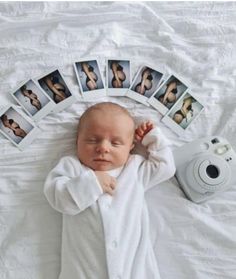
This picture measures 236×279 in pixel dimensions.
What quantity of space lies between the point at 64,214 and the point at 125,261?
20 cm

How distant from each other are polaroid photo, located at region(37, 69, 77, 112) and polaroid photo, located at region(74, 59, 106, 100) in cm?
4

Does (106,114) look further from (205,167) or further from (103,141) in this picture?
(205,167)

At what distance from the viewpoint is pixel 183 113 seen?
1346 mm

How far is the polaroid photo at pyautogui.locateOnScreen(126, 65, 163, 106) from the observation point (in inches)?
53.1

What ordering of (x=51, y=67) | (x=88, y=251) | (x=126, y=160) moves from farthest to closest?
(x=51, y=67)
(x=126, y=160)
(x=88, y=251)

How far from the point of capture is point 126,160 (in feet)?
4.11

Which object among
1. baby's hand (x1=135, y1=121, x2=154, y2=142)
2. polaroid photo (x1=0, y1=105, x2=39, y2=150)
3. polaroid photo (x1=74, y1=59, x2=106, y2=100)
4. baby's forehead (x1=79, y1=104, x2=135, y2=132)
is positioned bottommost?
polaroid photo (x1=0, y1=105, x2=39, y2=150)

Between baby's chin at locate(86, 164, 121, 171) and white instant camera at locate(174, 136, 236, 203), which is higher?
white instant camera at locate(174, 136, 236, 203)

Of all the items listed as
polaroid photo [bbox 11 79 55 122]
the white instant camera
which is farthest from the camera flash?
polaroid photo [bbox 11 79 55 122]

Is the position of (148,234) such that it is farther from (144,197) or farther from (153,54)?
(153,54)

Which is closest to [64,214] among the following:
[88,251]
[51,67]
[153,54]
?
[88,251]

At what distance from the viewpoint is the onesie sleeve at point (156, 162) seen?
1.24 m

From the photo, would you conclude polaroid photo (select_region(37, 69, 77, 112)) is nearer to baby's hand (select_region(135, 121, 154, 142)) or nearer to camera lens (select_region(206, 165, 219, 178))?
baby's hand (select_region(135, 121, 154, 142))

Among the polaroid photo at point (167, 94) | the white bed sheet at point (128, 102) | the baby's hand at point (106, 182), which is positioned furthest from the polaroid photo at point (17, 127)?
the polaroid photo at point (167, 94)
